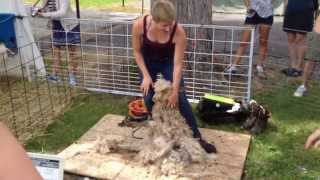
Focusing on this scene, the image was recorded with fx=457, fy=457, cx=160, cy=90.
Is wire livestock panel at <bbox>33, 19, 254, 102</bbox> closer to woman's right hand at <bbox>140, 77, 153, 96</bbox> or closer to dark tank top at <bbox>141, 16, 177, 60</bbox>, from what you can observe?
dark tank top at <bbox>141, 16, 177, 60</bbox>

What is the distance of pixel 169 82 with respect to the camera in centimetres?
330

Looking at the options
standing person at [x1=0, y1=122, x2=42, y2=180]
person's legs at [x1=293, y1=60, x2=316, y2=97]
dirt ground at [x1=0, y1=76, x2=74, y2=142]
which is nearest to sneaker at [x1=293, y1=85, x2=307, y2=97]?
person's legs at [x1=293, y1=60, x2=316, y2=97]

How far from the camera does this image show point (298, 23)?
5066 mm

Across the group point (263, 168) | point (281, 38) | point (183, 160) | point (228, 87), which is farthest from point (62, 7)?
point (281, 38)

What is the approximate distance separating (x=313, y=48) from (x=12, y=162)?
20.2 feet

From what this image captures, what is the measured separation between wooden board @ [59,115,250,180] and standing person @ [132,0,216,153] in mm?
178

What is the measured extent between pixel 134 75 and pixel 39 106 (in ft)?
3.39

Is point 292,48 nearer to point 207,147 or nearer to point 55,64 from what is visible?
point 207,147

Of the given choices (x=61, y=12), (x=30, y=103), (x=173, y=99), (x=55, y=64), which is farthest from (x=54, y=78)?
(x=173, y=99)

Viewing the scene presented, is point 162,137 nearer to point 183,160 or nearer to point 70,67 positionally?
point 183,160

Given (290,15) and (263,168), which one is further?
(290,15)

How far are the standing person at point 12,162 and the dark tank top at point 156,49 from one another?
9.00ft

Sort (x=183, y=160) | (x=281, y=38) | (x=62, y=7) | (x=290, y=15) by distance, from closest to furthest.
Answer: (x=183, y=160) < (x=62, y=7) < (x=290, y=15) < (x=281, y=38)

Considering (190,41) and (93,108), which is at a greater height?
(190,41)
